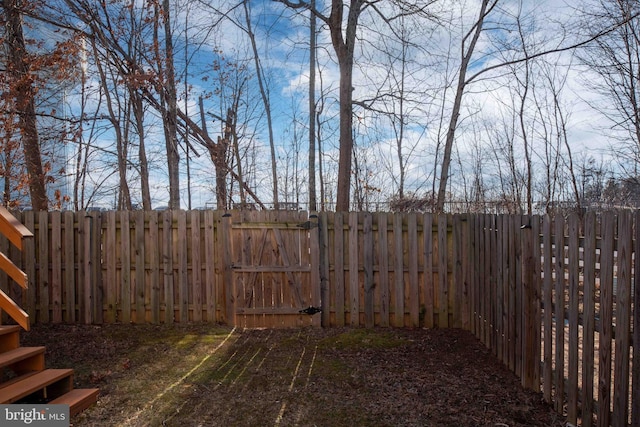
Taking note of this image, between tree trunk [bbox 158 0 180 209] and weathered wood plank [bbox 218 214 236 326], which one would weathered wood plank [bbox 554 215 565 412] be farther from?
tree trunk [bbox 158 0 180 209]

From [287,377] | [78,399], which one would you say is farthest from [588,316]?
[78,399]

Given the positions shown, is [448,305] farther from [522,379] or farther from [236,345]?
[236,345]

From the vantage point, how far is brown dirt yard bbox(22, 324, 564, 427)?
3051 millimetres

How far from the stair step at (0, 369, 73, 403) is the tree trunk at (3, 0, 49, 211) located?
5611mm

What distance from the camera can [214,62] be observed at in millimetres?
9109

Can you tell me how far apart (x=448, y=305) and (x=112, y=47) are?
7607 mm

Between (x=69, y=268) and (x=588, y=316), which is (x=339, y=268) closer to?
(x=588, y=316)

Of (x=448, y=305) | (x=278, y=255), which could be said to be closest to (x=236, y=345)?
(x=278, y=255)

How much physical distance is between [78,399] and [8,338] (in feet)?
2.81

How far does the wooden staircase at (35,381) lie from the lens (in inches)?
117

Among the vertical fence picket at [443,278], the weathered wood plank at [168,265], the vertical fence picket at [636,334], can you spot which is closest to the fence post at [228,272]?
the weathered wood plank at [168,265]

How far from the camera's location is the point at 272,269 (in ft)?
18.4

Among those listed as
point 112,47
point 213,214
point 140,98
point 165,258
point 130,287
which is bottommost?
point 130,287

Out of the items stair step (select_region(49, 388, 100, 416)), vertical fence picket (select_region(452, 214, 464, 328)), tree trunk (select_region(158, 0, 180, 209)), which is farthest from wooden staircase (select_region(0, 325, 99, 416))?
tree trunk (select_region(158, 0, 180, 209))
